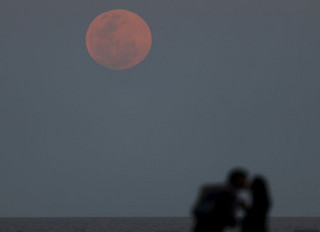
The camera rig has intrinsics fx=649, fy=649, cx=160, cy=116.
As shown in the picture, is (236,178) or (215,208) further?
(236,178)

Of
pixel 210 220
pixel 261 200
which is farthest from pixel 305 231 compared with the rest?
pixel 210 220

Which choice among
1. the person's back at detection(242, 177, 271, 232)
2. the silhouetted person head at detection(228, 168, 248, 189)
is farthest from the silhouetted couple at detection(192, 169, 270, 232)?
the person's back at detection(242, 177, 271, 232)

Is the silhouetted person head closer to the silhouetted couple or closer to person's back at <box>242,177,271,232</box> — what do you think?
the silhouetted couple

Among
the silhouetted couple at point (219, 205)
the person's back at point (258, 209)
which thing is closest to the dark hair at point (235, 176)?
the silhouetted couple at point (219, 205)

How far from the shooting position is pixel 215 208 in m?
11.4

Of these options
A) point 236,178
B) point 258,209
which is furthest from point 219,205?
point 258,209

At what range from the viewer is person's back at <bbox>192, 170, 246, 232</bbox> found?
1141 centimetres

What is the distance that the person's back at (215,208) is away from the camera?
11.4 metres

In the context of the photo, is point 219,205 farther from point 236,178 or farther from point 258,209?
point 258,209

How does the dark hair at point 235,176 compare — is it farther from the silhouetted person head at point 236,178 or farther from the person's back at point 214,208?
the person's back at point 214,208

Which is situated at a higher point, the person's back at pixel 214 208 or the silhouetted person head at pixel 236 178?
the silhouetted person head at pixel 236 178

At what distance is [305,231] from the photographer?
17422 millimetres

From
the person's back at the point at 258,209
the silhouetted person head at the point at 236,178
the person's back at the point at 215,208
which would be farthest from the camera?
the person's back at the point at 258,209

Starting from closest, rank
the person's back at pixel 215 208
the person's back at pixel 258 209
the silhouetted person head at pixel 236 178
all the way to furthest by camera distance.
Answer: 1. the person's back at pixel 215 208
2. the silhouetted person head at pixel 236 178
3. the person's back at pixel 258 209
